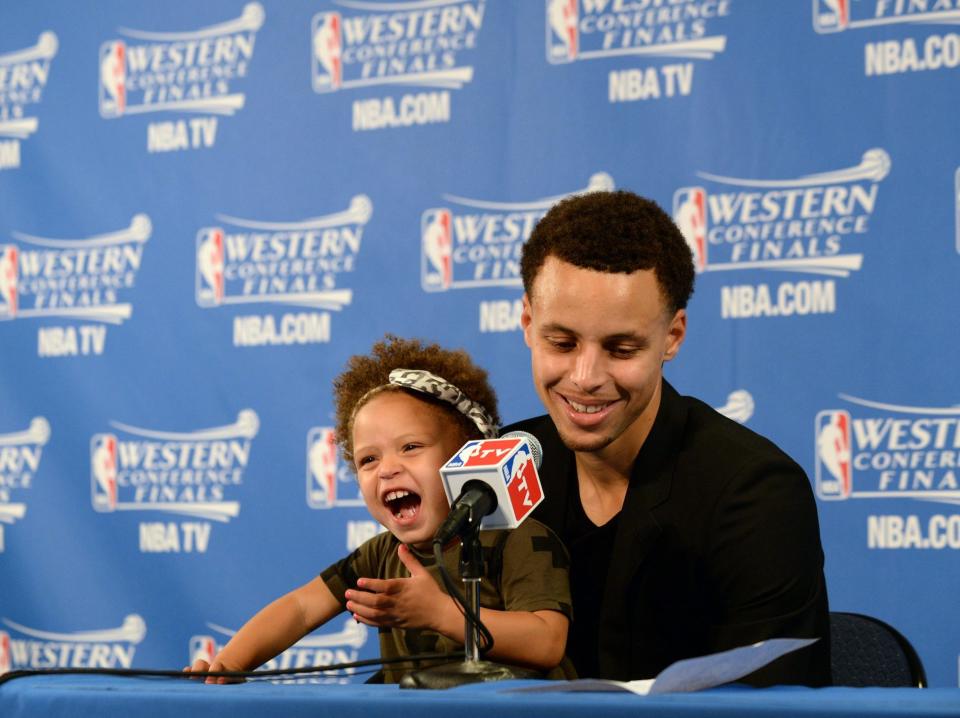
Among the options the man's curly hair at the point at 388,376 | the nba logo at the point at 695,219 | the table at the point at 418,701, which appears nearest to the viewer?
the table at the point at 418,701

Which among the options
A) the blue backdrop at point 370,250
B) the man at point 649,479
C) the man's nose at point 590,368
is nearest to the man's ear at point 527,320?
the man at point 649,479

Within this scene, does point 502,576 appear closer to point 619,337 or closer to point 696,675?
point 619,337

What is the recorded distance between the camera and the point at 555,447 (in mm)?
1913

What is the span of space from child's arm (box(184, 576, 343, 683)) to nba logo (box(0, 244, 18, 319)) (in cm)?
235

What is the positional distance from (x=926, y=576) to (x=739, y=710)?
207 centimetres

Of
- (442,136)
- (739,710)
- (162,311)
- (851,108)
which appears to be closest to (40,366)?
(162,311)

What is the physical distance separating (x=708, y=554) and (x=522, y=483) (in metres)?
0.49

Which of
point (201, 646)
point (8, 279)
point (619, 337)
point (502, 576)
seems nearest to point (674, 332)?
point (619, 337)

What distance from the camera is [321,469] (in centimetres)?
332

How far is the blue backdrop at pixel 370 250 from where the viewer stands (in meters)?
2.72

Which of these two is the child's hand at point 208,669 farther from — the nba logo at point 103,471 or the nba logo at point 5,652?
the nba logo at point 5,652

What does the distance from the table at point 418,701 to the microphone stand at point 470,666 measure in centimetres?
6

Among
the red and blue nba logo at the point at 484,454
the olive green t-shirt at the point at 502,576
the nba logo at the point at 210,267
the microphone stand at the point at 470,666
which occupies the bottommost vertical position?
the olive green t-shirt at the point at 502,576

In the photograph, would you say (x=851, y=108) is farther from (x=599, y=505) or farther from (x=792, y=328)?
(x=599, y=505)
